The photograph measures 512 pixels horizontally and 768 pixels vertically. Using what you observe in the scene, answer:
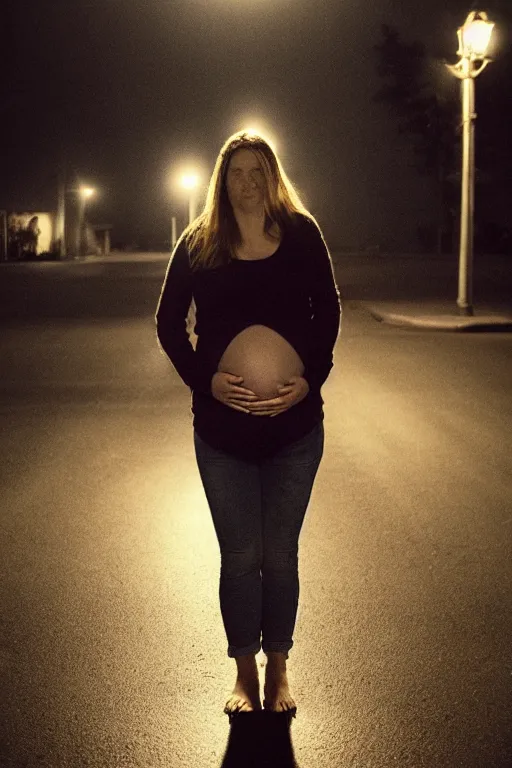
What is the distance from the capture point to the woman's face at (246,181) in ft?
10.9

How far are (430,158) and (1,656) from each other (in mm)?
81119

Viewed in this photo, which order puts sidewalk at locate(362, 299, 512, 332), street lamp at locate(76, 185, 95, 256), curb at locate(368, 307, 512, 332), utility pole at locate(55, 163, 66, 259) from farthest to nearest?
street lamp at locate(76, 185, 95, 256)
utility pole at locate(55, 163, 66, 259)
sidewalk at locate(362, 299, 512, 332)
curb at locate(368, 307, 512, 332)

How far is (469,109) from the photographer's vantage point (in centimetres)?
2011

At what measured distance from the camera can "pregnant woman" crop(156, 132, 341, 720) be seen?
3262 mm

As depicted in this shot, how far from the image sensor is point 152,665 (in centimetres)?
397

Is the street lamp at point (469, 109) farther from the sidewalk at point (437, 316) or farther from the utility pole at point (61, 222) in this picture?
the utility pole at point (61, 222)

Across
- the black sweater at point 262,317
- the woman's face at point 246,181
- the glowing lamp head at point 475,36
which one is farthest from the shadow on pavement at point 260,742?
the glowing lamp head at point 475,36

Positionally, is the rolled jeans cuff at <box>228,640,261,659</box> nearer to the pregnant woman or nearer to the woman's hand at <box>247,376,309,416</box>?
the pregnant woman

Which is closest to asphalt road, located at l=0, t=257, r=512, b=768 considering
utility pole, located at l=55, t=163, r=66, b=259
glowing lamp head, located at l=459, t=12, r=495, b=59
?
glowing lamp head, located at l=459, t=12, r=495, b=59

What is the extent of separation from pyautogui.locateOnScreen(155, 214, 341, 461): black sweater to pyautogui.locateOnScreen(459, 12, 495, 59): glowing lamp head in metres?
17.8

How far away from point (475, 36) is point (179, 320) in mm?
17964

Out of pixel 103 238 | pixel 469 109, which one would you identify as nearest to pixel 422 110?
pixel 103 238

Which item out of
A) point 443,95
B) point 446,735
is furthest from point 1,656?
point 443,95

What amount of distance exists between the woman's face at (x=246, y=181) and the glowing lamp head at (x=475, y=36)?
1784 cm
